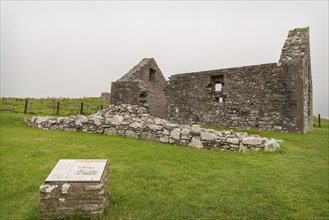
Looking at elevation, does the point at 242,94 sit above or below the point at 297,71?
below

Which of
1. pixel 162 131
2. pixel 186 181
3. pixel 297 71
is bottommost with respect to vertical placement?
pixel 186 181

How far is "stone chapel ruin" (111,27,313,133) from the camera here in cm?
1399

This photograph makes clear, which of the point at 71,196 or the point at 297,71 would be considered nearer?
the point at 71,196

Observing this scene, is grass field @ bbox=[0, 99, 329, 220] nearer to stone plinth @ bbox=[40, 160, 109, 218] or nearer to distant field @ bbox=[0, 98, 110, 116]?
stone plinth @ bbox=[40, 160, 109, 218]

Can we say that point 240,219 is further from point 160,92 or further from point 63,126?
point 160,92

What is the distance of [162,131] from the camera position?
35.8 ft

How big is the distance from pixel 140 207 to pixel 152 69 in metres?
16.9

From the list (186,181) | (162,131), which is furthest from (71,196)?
(162,131)

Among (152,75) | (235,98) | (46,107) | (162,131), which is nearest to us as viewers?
(162,131)

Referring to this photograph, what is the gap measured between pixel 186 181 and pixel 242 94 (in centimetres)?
1104

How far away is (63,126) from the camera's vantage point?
14227 mm

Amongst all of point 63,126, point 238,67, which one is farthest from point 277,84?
point 63,126

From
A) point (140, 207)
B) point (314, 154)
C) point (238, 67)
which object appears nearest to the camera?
point (140, 207)

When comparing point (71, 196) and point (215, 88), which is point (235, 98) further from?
point (71, 196)
